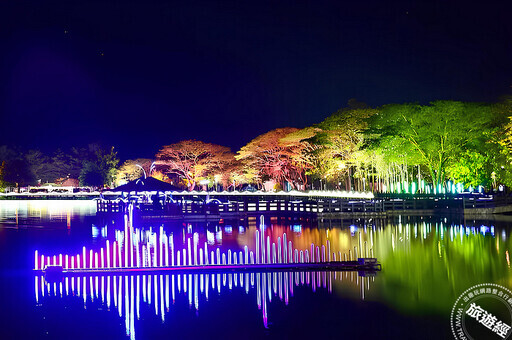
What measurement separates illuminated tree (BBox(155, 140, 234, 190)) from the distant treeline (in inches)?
6.1

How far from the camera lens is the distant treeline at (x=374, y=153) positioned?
150 feet

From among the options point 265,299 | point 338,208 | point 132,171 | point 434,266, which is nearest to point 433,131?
point 338,208

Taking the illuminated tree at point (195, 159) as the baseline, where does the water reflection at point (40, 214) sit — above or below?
below

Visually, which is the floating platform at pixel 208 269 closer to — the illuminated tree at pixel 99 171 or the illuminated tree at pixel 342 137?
the illuminated tree at pixel 342 137

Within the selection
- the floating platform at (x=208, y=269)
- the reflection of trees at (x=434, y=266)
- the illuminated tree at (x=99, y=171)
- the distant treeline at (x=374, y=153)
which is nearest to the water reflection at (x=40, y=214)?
the floating platform at (x=208, y=269)

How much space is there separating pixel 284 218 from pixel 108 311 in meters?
23.4

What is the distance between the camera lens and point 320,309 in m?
12.1

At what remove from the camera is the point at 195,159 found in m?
85.3

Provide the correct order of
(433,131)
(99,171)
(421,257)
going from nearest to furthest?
(421,257) < (433,131) < (99,171)

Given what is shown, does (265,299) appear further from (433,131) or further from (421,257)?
(433,131)

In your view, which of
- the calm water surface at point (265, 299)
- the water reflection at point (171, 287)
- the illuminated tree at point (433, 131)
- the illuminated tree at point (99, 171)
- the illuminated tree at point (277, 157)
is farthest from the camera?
the illuminated tree at point (99, 171)

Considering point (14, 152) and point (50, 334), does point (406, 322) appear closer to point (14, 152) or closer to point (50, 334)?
point (50, 334)

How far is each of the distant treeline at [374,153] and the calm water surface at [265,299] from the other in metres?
24.1

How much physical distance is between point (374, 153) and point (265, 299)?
142ft
